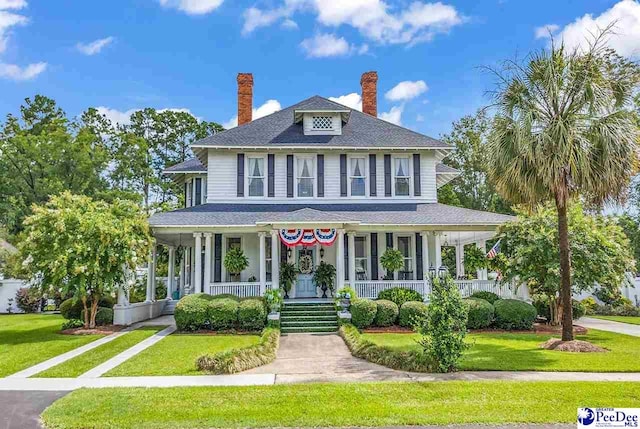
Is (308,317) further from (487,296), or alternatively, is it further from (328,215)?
(487,296)

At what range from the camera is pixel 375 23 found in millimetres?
16125

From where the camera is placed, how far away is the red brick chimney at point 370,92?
A: 25328mm

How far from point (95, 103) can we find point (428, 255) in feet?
115

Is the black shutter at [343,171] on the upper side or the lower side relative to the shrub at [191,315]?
upper

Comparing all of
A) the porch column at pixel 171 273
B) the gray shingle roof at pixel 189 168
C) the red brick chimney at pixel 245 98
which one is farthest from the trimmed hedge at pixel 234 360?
the red brick chimney at pixel 245 98

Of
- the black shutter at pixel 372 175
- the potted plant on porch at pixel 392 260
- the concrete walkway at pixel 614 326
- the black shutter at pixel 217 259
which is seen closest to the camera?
the concrete walkway at pixel 614 326

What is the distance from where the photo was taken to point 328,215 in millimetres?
18312

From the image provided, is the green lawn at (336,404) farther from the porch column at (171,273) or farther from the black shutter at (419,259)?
the porch column at (171,273)

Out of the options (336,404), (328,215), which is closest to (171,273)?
(328,215)

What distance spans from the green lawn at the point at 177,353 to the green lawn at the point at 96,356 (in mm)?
733

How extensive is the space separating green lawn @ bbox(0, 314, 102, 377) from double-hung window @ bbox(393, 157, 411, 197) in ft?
43.5

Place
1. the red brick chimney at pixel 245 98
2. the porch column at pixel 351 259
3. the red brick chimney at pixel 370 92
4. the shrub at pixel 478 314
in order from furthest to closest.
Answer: the red brick chimney at pixel 370 92 < the red brick chimney at pixel 245 98 < the porch column at pixel 351 259 < the shrub at pixel 478 314

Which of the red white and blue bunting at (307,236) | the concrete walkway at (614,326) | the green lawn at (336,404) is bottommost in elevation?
the concrete walkway at (614,326)

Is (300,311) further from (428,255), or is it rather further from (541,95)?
(541,95)
